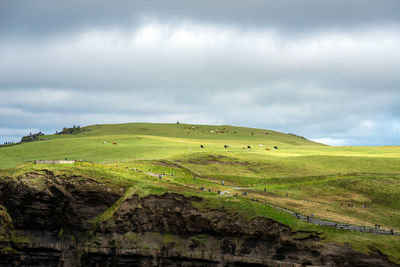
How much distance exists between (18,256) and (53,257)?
569 centimetres

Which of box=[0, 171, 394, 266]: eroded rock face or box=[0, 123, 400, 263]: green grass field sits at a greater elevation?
box=[0, 123, 400, 263]: green grass field

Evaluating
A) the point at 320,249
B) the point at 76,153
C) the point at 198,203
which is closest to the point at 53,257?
the point at 198,203

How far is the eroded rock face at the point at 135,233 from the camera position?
58.8 meters

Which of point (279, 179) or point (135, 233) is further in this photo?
point (279, 179)

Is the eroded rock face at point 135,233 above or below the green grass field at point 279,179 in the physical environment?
below

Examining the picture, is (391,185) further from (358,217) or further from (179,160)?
(179,160)

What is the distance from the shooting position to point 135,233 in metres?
67.0

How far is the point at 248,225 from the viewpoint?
6166cm

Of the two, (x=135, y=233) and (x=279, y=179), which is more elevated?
(x=279, y=179)

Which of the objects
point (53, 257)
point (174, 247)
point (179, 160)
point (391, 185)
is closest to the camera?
point (174, 247)

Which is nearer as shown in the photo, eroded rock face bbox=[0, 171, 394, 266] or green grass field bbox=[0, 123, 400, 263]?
eroded rock face bbox=[0, 171, 394, 266]

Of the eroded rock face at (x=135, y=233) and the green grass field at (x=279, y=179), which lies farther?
the green grass field at (x=279, y=179)

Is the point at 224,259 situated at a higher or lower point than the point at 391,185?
lower

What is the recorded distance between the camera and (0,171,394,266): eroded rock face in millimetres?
58750
